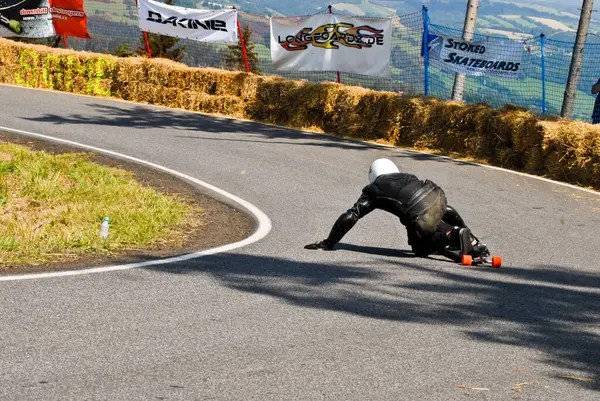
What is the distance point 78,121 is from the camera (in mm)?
15555

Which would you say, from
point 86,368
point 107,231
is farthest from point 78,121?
point 86,368

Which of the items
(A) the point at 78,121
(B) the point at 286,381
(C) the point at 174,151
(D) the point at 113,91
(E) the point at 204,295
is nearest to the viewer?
(B) the point at 286,381

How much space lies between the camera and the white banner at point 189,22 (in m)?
19.5

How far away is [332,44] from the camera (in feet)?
58.7

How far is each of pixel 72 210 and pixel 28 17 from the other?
15792 mm

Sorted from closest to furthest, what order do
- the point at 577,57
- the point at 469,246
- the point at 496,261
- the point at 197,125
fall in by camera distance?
the point at 496,261, the point at 469,246, the point at 577,57, the point at 197,125

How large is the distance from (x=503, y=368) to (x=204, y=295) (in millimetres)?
2357

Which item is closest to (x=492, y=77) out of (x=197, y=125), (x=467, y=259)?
(x=197, y=125)

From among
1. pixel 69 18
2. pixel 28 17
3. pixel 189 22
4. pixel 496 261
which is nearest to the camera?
pixel 496 261

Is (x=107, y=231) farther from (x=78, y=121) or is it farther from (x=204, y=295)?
(x=78, y=121)

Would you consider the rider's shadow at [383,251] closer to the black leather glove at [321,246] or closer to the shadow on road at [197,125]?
the black leather glove at [321,246]

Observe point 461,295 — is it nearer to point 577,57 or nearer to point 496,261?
point 496,261

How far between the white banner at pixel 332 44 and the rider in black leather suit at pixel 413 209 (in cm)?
989

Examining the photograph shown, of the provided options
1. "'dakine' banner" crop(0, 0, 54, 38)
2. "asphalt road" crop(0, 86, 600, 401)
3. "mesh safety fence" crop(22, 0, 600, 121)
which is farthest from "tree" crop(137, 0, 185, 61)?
"asphalt road" crop(0, 86, 600, 401)
